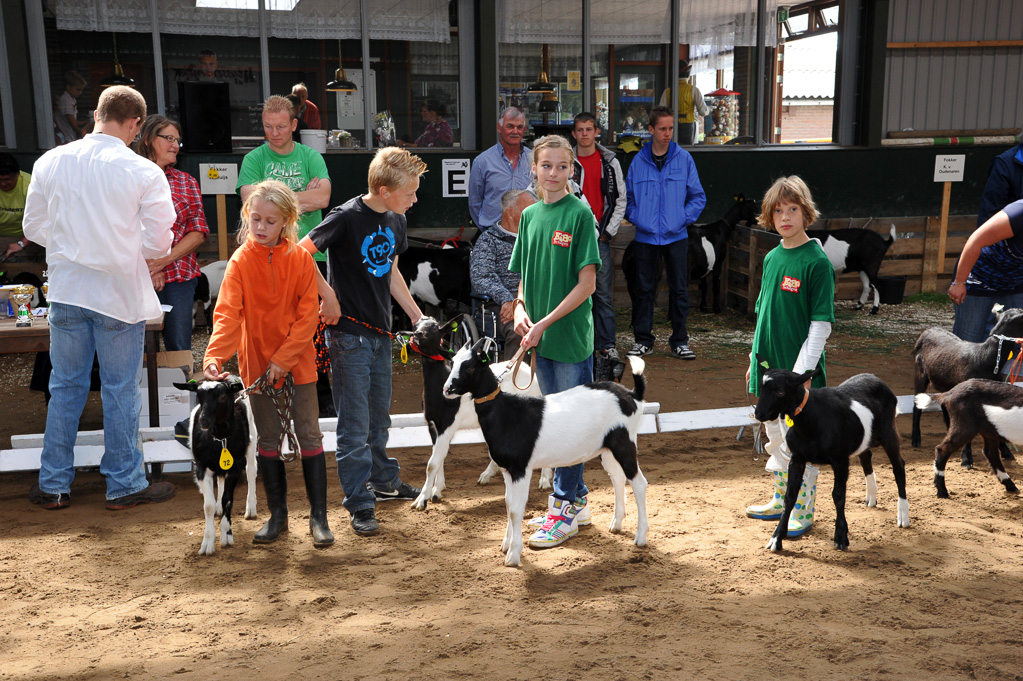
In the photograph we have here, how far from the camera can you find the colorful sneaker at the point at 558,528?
4238mm

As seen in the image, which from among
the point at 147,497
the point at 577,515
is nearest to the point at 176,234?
the point at 147,497

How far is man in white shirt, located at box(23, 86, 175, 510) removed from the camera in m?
4.46

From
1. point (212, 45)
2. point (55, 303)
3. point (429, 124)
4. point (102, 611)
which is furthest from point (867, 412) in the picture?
point (212, 45)

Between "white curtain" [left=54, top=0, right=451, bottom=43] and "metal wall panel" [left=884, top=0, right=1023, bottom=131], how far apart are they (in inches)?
247

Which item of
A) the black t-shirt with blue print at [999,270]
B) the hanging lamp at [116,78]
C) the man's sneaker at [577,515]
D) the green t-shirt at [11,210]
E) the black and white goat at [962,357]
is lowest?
the man's sneaker at [577,515]

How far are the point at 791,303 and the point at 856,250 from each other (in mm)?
6899

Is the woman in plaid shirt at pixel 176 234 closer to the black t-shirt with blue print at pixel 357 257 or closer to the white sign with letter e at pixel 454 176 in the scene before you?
the black t-shirt with blue print at pixel 357 257

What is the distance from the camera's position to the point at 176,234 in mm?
5648

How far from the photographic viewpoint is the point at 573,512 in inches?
171

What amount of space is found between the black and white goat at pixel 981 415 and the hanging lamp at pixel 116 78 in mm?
8804

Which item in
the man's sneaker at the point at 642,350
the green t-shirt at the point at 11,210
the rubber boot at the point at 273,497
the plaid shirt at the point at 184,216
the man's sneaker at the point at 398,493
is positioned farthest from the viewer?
the green t-shirt at the point at 11,210

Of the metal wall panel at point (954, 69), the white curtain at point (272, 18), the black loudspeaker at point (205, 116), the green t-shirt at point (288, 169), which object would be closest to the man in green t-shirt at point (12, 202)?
the black loudspeaker at point (205, 116)

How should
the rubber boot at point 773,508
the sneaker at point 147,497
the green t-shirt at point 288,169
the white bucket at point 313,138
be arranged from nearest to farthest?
the rubber boot at point 773,508
the sneaker at point 147,497
the green t-shirt at point 288,169
the white bucket at point 313,138

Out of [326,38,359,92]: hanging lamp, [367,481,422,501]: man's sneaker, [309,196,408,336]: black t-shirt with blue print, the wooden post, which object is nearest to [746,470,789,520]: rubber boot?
[367,481,422,501]: man's sneaker
